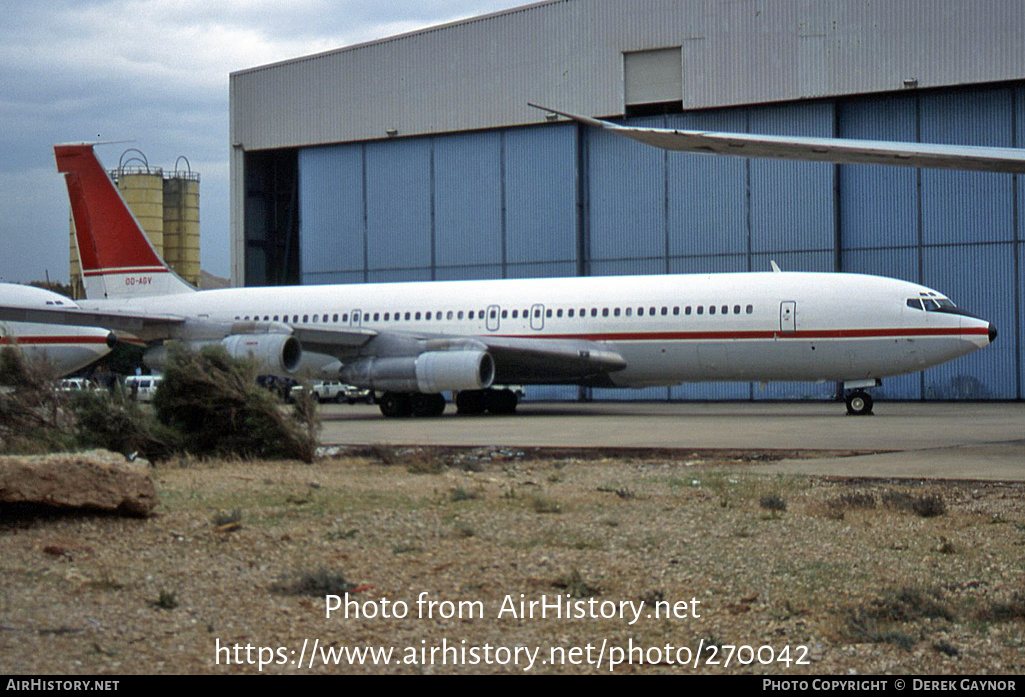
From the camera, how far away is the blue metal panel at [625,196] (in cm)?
3369

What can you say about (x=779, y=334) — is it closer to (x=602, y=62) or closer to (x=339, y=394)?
(x=602, y=62)

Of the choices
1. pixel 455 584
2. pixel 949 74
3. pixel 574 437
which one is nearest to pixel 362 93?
pixel 949 74

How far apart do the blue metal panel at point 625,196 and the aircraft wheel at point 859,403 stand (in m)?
11.2

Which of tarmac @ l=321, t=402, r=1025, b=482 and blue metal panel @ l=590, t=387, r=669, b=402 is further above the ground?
tarmac @ l=321, t=402, r=1025, b=482

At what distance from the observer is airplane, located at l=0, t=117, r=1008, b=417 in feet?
73.2

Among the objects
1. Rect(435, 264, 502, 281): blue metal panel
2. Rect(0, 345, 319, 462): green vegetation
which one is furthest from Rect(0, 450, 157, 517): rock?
Rect(435, 264, 502, 281): blue metal panel

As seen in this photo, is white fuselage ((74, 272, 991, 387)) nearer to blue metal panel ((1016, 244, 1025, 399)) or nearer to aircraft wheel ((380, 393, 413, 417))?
aircraft wheel ((380, 393, 413, 417))

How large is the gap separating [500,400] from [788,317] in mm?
7366

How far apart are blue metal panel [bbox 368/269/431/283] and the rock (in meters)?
29.0

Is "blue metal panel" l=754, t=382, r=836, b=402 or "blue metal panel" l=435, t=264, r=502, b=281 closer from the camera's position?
"blue metal panel" l=754, t=382, r=836, b=402

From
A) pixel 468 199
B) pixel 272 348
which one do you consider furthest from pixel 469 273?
pixel 272 348

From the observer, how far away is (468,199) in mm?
36281

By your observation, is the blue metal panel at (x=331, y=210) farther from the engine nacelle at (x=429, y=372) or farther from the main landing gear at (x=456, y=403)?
the engine nacelle at (x=429, y=372)
